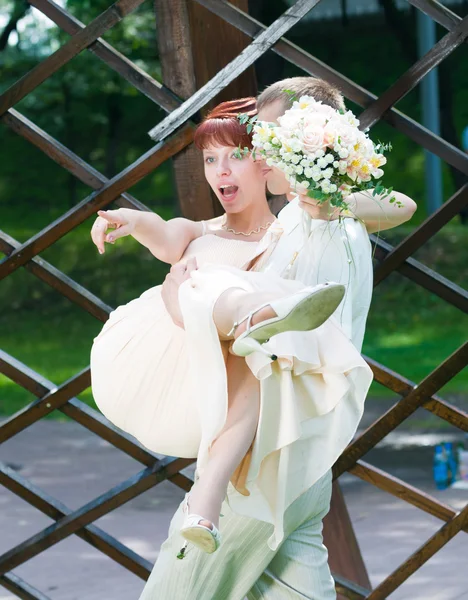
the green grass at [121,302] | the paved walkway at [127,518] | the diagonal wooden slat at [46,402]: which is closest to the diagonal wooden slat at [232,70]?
the diagonal wooden slat at [46,402]

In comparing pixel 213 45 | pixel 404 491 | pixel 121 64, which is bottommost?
pixel 404 491

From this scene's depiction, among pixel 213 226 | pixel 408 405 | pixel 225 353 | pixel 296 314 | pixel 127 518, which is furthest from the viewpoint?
pixel 127 518

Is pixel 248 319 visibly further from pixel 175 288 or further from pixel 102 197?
pixel 102 197

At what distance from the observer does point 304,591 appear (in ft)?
8.38

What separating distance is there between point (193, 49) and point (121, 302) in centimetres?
796

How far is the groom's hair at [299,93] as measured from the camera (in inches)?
98.7

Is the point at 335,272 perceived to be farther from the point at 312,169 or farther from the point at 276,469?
the point at 276,469

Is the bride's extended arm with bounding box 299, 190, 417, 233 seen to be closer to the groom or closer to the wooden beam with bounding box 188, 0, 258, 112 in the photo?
the groom

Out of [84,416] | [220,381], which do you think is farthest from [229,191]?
[84,416]

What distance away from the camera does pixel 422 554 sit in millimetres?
3607

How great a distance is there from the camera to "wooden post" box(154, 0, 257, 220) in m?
3.43

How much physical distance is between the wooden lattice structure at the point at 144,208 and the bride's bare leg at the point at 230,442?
977mm

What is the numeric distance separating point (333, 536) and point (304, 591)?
120 cm

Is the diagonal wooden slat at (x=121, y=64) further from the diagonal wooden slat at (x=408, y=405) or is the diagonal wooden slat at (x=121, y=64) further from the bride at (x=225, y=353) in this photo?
the diagonal wooden slat at (x=408, y=405)
